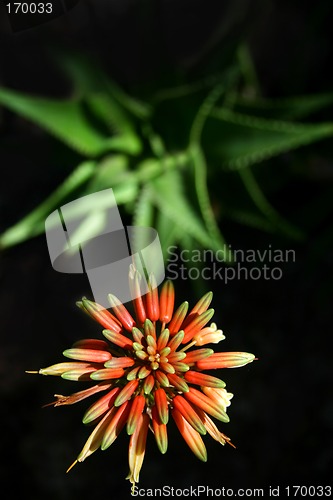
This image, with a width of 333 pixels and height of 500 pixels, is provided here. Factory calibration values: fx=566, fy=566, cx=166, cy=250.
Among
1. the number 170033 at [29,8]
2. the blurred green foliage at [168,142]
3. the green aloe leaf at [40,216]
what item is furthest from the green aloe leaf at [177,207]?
the number 170033 at [29,8]

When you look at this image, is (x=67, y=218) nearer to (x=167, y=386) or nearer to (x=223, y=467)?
(x=167, y=386)

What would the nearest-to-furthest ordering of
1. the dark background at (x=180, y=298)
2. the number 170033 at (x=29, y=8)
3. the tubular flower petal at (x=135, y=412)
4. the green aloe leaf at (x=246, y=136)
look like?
the tubular flower petal at (x=135, y=412), the number 170033 at (x=29, y=8), the green aloe leaf at (x=246, y=136), the dark background at (x=180, y=298)

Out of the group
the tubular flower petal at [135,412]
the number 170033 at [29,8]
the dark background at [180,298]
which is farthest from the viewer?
the dark background at [180,298]

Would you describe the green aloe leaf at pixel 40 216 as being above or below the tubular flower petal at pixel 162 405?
above

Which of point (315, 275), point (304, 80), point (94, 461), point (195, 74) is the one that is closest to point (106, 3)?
point (195, 74)

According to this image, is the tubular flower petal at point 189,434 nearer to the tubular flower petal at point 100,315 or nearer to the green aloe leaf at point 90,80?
the tubular flower petal at point 100,315

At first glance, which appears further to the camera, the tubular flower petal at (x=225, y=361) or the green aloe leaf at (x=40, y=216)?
the green aloe leaf at (x=40, y=216)
